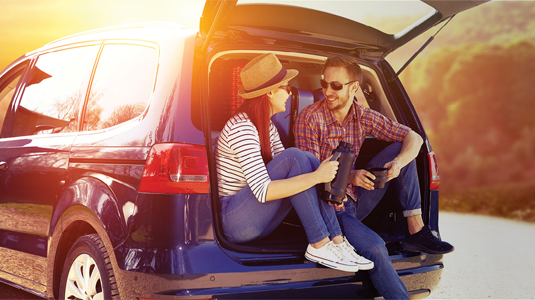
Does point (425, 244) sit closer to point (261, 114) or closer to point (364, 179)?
point (364, 179)

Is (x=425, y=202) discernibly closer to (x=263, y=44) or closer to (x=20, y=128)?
(x=263, y=44)

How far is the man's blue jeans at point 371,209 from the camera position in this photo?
2549 millimetres

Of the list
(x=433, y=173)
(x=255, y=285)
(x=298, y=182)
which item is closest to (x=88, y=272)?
A: (x=255, y=285)

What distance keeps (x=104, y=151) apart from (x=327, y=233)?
1176 millimetres

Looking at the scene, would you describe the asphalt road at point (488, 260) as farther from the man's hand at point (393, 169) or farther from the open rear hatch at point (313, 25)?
the open rear hatch at point (313, 25)

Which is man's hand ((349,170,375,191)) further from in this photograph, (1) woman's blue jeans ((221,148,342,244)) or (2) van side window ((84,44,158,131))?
(2) van side window ((84,44,158,131))

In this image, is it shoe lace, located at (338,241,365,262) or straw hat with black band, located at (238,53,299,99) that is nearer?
shoe lace, located at (338,241,365,262)

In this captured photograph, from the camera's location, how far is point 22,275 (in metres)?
3.28

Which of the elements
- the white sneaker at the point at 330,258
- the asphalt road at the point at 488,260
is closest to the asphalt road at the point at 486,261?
the asphalt road at the point at 488,260

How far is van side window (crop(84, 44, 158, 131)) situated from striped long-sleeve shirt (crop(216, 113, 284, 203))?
1.49 feet

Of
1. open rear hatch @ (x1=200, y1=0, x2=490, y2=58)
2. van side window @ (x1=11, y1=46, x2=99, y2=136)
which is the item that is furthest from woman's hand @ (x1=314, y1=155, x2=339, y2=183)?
van side window @ (x1=11, y1=46, x2=99, y2=136)

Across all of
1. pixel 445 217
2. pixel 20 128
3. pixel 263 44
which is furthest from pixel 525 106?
pixel 20 128

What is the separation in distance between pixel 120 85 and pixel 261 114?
30.4 inches

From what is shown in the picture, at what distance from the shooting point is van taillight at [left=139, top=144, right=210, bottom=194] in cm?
219
